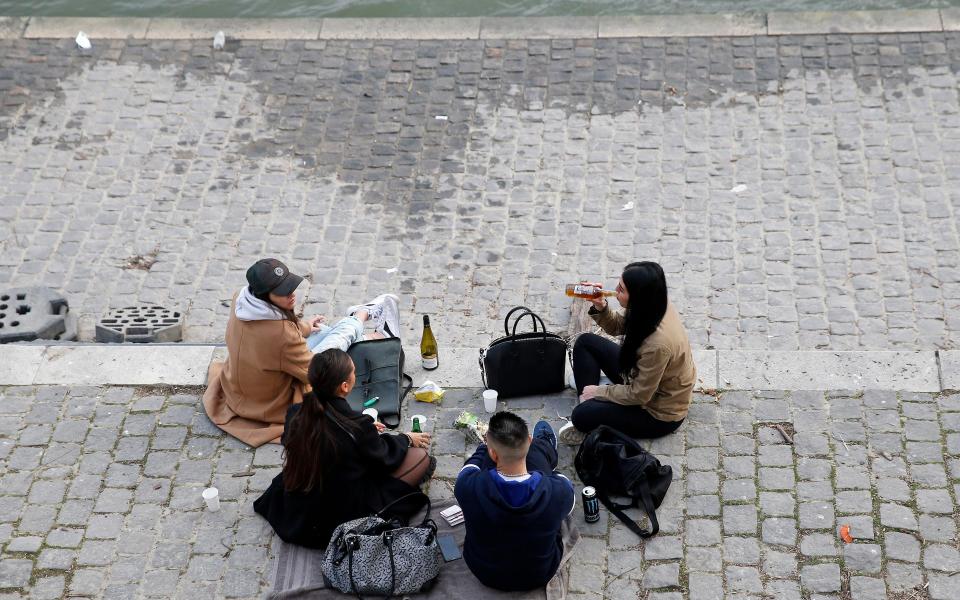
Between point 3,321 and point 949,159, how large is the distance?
329 inches

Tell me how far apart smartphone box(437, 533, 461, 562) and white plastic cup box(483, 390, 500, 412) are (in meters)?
1.22

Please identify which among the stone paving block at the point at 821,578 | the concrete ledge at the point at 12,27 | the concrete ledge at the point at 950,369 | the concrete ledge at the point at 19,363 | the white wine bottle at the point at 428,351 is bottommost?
the stone paving block at the point at 821,578

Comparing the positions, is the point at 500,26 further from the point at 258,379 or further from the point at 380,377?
the point at 258,379

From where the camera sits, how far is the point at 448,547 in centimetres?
653

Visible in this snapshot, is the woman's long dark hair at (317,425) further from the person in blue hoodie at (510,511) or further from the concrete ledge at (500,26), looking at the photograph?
the concrete ledge at (500,26)

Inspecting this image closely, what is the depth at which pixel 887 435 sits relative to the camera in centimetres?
723

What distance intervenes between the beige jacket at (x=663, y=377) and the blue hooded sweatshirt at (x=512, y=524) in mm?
1188

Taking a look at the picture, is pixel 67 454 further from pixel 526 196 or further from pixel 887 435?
pixel 887 435

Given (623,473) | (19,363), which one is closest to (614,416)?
(623,473)

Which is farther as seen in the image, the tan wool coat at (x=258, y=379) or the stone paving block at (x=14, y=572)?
the tan wool coat at (x=258, y=379)

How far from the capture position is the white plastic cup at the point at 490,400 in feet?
24.8

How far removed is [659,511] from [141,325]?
4.45m

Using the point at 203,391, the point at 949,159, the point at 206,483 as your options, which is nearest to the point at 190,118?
the point at 203,391

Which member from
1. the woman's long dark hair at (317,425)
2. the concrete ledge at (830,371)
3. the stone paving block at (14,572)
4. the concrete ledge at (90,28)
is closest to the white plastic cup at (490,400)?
the woman's long dark hair at (317,425)
